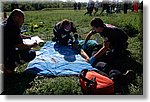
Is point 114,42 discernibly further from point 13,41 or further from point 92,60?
point 13,41

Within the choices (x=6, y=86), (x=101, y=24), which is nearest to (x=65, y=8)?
(x=101, y=24)

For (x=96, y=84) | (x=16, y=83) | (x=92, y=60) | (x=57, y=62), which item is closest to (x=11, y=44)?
(x=16, y=83)

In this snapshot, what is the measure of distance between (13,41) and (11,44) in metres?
0.04

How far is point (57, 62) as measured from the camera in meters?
3.16

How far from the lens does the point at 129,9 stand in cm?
310

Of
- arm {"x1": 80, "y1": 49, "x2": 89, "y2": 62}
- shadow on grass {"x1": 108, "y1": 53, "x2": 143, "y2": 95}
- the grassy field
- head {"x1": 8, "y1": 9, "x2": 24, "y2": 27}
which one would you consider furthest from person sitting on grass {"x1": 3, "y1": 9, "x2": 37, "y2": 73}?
shadow on grass {"x1": 108, "y1": 53, "x2": 143, "y2": 95}

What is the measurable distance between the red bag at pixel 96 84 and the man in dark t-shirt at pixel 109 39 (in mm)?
417

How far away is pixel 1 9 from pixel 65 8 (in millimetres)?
635

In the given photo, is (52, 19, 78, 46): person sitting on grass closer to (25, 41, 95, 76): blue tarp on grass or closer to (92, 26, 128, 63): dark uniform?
(25, 41, 95, 76): blue tarp on grass

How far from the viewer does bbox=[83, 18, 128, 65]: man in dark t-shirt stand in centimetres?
303

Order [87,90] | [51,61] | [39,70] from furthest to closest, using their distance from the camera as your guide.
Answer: [51,61] < [39,70] < [87,90]

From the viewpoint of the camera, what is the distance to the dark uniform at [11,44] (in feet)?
9.42

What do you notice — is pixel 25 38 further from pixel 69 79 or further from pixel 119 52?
pixel 119 52

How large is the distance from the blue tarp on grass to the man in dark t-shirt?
16cm
